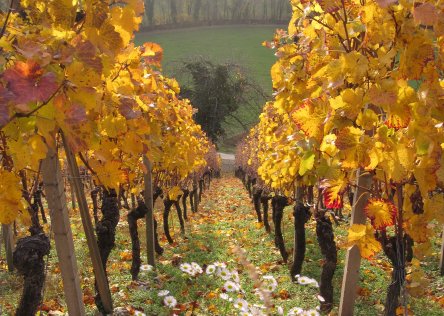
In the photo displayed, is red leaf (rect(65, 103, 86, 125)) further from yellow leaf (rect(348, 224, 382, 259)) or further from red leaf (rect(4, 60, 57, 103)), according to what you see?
yellow leaf (rect(348, 224, 382, 259))

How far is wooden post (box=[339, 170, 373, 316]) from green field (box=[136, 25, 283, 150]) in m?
42.5

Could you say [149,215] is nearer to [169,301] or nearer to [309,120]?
[169,301]

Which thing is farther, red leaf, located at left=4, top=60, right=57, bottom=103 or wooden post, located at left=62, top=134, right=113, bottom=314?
wooden post, located at left=62, top=134, right=113, bottom=314

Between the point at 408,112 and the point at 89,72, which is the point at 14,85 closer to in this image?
the point at 89,72

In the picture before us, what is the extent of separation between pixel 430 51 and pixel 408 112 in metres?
0.29

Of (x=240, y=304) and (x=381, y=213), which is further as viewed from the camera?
(x=240, y=304)

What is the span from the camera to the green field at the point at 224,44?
174 feet

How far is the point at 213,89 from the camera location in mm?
38562

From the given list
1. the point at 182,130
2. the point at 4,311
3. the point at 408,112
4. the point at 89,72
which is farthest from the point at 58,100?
the point at 182,130

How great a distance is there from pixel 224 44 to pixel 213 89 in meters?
23.2

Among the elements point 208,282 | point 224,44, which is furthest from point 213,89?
point 208,282

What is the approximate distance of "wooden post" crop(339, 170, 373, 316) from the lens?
3.13 meters

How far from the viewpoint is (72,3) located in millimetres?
1840

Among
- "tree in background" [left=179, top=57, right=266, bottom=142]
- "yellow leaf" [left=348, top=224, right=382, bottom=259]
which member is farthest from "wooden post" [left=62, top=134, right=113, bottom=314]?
"tree in background" [left=179, top=57, right=266, bottom=142]
